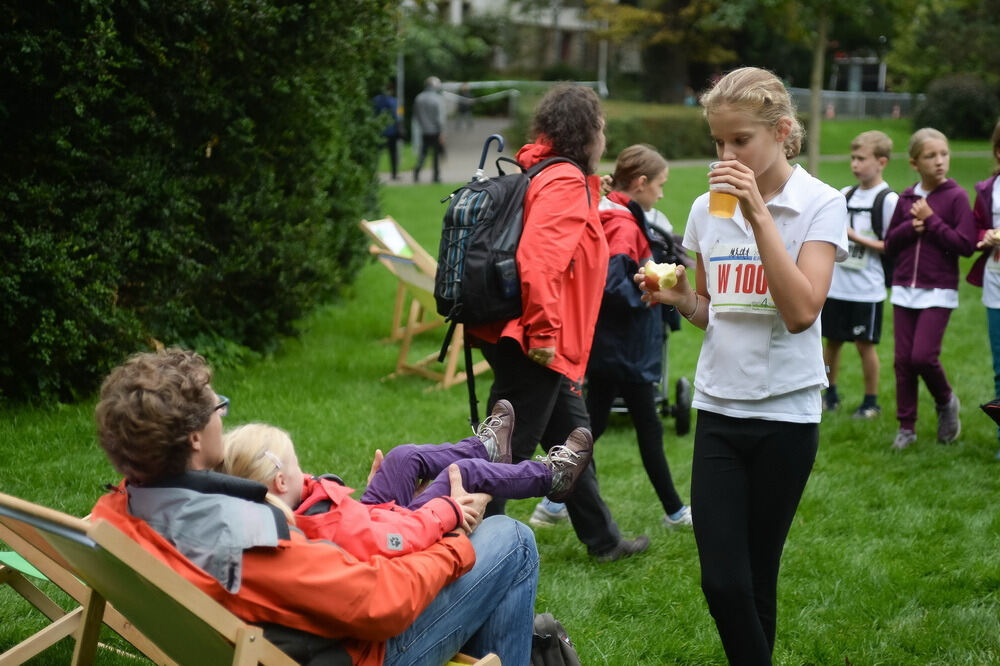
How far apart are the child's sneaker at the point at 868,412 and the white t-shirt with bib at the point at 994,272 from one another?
1.50 m

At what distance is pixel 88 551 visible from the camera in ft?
7.91

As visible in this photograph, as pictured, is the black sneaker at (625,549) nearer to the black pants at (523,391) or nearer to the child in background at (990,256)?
the black pants at (523,391)

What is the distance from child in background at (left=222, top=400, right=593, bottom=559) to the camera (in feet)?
9.25

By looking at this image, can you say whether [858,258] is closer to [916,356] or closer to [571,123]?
[916,356]

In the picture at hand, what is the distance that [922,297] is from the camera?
6418 millimetres

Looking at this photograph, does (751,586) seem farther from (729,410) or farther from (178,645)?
(178,645)

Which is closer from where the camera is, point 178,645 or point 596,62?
point 178,645

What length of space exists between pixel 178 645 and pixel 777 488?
66.3 inches

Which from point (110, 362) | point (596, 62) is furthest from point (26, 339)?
point (596, 62)

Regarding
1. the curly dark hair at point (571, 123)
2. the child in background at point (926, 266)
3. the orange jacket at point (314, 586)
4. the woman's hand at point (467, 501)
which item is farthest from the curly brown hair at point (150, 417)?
the child in background at point (926, 266)

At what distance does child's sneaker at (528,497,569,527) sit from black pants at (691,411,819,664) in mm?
2401

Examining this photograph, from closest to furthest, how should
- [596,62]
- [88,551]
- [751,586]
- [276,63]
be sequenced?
[88,551]
[751,586]
[276,63]
[596,62]

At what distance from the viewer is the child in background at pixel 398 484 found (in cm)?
282

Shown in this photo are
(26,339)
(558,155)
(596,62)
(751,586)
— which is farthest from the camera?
(596,62)
